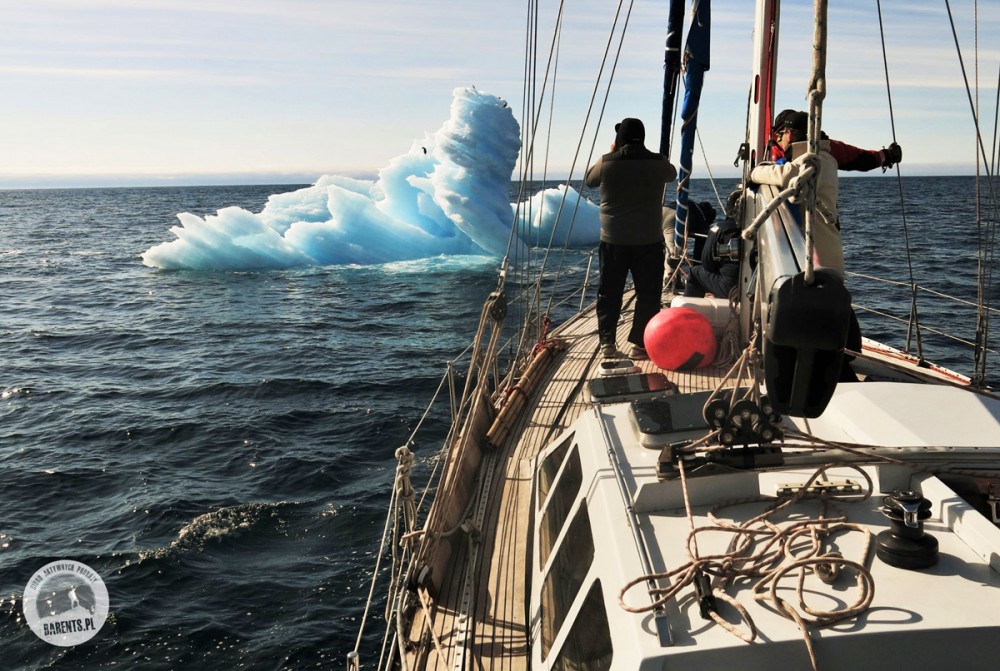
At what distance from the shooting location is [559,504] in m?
3.89

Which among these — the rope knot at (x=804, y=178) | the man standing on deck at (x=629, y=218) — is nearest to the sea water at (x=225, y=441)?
the man standing on deck at (x=629, y=218)

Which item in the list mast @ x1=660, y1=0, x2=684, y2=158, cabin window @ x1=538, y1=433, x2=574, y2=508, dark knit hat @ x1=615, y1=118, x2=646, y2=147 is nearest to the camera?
cabin window @ x1=538, y1=433, x2=574, y2=508

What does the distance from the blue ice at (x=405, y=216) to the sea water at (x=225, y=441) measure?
2.65m

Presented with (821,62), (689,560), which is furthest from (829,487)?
(821,62)

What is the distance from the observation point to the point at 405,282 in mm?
27578

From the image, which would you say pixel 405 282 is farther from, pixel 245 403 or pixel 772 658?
pixel 772 658

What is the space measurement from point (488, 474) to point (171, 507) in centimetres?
570

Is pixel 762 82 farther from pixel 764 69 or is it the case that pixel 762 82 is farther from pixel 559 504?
pixel 559 504

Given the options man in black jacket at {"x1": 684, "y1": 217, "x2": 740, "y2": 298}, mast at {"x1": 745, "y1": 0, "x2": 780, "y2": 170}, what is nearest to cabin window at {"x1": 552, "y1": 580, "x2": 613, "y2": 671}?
mast at {"x1": 745, "y1": 0, "x2": 780, "y2": 170}

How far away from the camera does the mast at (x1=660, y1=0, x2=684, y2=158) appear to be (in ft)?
28.6

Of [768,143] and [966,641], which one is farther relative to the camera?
[768,143]

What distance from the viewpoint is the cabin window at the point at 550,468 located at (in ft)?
13.9

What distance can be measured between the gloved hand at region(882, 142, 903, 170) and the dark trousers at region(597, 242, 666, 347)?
1849mm

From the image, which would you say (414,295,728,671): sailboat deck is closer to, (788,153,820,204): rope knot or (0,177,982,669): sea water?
(788,153,820,204): rope knot
